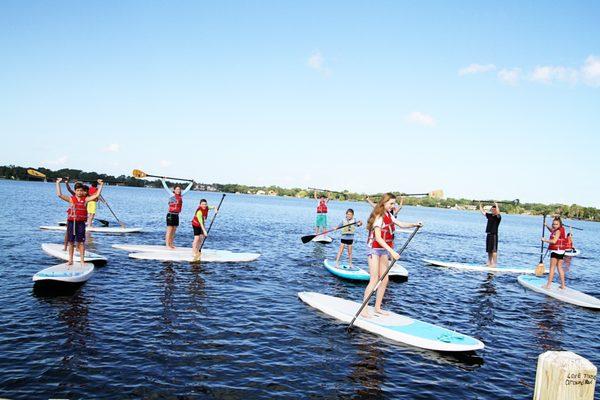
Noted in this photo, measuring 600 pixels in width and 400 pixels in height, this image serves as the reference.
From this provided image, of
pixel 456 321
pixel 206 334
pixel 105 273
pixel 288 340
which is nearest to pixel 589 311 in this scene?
pixel 456 321

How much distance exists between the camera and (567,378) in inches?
159

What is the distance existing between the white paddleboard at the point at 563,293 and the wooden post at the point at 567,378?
437 inches

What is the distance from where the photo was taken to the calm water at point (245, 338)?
7043 mm

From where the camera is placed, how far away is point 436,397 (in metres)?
7.05

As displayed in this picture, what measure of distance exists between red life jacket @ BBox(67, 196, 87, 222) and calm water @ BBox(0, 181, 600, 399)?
6.24 ft

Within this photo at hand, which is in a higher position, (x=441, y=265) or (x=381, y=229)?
(x=381, y=229)

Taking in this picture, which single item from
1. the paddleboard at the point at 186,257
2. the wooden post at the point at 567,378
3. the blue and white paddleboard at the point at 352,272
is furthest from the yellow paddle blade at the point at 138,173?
the wooden post at the point at 567,378

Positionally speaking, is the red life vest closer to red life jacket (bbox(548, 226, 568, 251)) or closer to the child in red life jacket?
red life jacket (bbox(548, 226, 568, 251))

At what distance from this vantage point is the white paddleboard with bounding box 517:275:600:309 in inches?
529

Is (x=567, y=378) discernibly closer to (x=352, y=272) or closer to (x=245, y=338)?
(x=245, y=338)

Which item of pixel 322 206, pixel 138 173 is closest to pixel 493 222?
pixel 322 206

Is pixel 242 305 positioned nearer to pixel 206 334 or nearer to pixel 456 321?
pixel 206 334

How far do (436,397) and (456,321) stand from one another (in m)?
4.59

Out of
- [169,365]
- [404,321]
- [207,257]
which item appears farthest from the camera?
[207,257]
